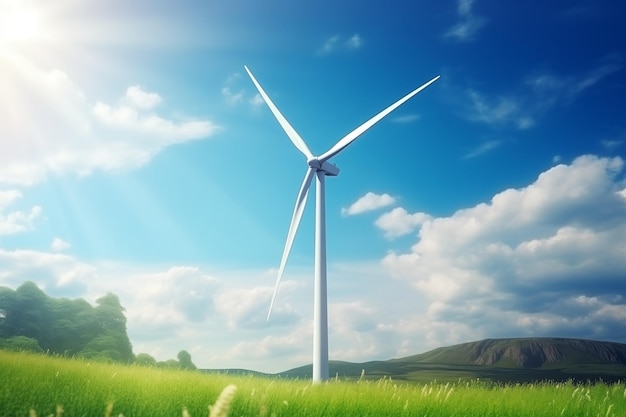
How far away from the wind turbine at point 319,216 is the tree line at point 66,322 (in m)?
45.8

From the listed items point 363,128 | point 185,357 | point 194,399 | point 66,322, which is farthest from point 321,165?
point 66,322

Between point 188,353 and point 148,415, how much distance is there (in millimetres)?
72048

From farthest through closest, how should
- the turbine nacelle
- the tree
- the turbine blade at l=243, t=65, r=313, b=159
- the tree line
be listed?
the tree < the tree line < the turbine blade at l=243, t=65, r=313, b=159 < the turbine nacelle

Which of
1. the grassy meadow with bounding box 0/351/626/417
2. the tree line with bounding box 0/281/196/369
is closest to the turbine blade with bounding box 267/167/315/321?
the grassy meadow with bounding box 0/351/626/417

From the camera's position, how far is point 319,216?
35.1 metres

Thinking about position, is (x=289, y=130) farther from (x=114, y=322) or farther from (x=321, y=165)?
(x=114, y=322)

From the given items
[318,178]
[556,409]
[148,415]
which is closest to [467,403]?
[556,409]

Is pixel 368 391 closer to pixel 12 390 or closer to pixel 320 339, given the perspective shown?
pixel 12 390

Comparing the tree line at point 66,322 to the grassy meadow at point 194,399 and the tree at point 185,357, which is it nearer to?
the tree at point 185,357

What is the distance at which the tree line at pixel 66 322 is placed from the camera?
75.8 m

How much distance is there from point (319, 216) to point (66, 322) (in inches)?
2267

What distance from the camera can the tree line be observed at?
75.8 metres

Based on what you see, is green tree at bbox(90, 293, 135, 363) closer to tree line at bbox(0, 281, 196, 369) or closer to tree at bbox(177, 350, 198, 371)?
tree line at bbox(0, 281, 196, 369)

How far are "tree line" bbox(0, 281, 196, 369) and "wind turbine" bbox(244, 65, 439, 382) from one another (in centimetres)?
4580
